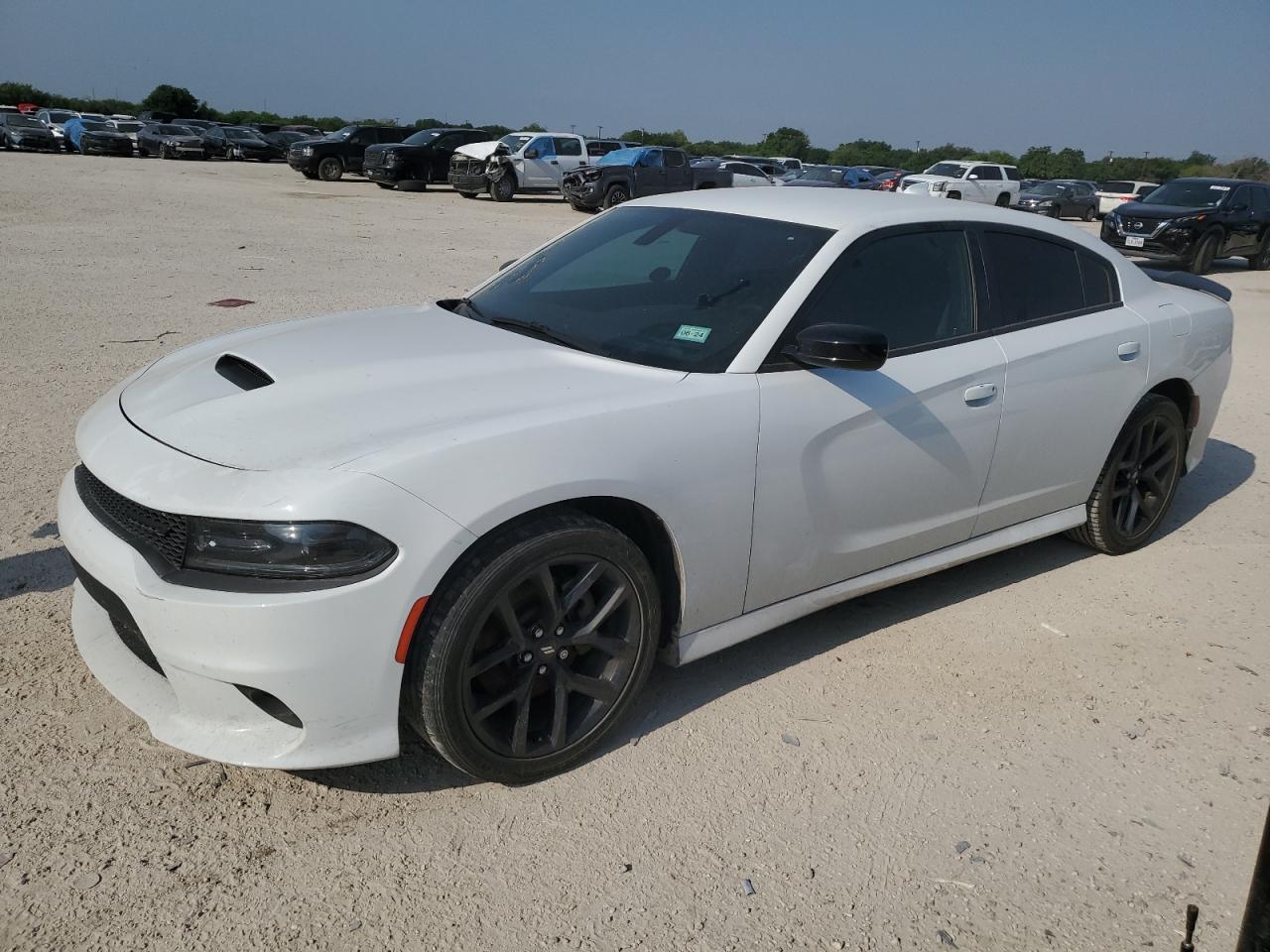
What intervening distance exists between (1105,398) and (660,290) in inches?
78.2

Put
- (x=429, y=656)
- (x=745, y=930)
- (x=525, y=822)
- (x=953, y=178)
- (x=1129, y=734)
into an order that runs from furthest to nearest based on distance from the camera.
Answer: (x=953, y=178) < (x=1129, y=734) < (x=525, y=822) < (x=429, y=656) < (x=745, y=930)

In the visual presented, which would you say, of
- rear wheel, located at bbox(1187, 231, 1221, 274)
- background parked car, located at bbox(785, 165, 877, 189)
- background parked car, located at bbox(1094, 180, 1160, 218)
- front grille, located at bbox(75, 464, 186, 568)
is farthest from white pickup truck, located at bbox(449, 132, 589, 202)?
front grille, located at bbox(75, 464, 186, 568)

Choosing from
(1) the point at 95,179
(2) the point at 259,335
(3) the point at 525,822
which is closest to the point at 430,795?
(3) the point at 525,822

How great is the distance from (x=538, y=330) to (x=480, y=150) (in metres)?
23.6

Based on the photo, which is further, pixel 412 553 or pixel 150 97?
pixel 150 97

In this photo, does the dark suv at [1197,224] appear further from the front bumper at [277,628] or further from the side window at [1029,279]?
the front bumper at [277,628]

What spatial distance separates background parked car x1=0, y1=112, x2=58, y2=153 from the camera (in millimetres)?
35719

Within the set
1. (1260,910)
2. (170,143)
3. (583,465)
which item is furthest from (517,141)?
(1260,910)

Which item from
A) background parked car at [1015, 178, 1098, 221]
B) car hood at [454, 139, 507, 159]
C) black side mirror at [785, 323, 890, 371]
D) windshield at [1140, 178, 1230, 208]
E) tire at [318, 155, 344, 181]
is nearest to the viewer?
black side mirror at [785, 323, 890, 371]

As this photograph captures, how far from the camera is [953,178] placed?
28719 millimetres

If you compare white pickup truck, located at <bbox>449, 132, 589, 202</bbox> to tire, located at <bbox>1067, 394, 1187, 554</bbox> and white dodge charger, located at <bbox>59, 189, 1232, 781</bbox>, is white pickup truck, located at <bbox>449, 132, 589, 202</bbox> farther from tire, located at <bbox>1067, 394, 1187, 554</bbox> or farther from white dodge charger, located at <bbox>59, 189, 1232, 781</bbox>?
tire, located at <bbox>1067, 394, 1187, 554</bbox>

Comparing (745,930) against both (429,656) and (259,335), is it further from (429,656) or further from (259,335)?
(259,335)

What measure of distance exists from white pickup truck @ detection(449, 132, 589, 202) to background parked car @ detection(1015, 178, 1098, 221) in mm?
13922

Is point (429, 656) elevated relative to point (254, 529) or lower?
lower
